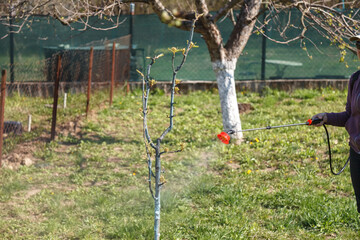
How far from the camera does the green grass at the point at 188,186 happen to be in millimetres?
4234

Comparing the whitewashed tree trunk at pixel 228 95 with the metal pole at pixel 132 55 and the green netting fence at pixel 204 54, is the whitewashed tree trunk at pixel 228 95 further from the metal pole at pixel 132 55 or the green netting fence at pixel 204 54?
the metal pole at pixel 132 55

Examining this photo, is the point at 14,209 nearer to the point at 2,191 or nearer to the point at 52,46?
the point at 2,191

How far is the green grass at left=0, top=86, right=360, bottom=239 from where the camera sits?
4.23m

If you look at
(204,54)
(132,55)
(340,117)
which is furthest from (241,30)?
(132,55)

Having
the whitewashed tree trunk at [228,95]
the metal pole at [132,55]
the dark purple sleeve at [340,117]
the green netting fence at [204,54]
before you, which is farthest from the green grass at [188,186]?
the metal pole at [132,55]

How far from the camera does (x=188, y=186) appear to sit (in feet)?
17.3

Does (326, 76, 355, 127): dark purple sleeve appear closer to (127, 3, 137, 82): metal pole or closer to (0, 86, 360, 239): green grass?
(0, 86, 360, 239): green grass

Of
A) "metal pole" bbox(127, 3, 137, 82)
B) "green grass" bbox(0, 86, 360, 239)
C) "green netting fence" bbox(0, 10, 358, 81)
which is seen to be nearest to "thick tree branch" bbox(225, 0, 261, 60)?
"green grass" bbox(0, 86, 360, 239)

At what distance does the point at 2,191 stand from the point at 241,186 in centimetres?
256

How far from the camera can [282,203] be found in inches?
189

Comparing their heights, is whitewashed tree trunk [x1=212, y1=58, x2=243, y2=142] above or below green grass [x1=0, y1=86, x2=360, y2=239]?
above

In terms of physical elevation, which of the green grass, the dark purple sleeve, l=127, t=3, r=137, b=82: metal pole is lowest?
the green grass

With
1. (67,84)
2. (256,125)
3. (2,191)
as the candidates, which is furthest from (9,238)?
(67,84)

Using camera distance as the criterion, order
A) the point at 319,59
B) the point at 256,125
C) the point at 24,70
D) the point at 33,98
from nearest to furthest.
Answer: the point at 256,125 < the point at 24,70 < the point at 33,98 < the point at 319,59
